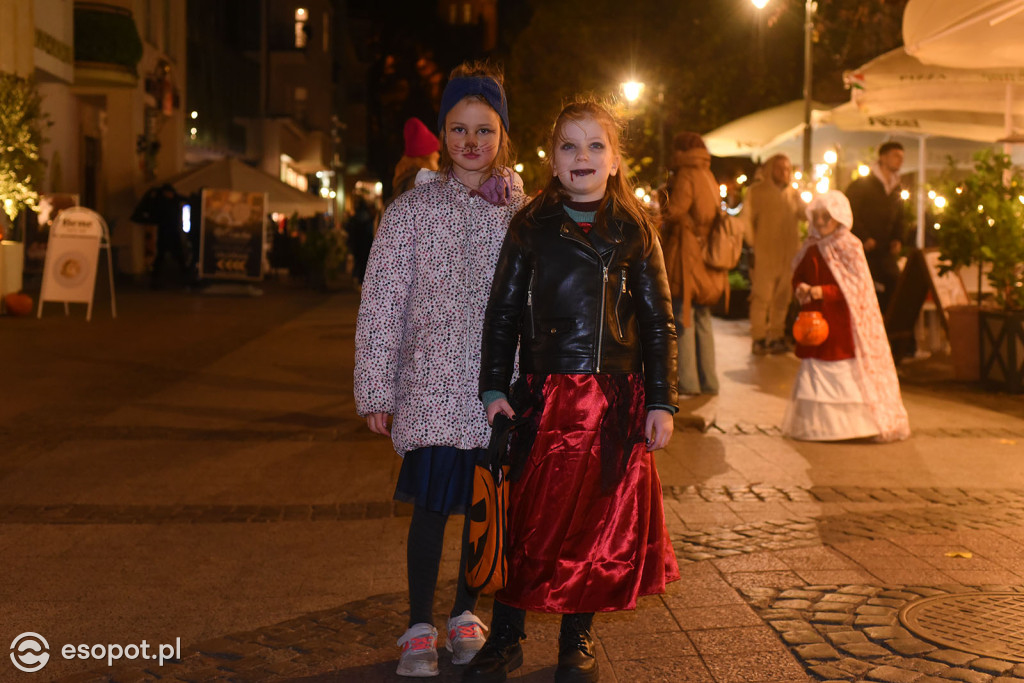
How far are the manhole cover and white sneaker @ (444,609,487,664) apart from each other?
1.46 meters

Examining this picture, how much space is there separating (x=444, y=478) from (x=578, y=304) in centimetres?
71

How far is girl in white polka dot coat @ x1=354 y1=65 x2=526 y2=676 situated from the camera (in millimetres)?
3979

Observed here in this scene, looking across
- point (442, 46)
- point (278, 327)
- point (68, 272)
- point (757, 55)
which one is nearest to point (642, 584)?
point (278, 327)

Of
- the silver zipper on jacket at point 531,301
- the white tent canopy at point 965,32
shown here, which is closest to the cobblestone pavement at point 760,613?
the silver zipper on jacket at point 531,301

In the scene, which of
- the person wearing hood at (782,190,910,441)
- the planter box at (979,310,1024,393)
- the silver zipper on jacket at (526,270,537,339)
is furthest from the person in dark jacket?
the silver zipper on jacket at (526,270,537,339)

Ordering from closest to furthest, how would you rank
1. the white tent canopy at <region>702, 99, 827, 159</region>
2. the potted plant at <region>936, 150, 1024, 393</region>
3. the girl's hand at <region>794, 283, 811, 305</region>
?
→ the girl's hand at <region>794, 283, 811, 305</region>, the potted plant at <region>936, 150, 1024, 393</region>, the white tent canopy at <region>702, 99, 827, 159</region>

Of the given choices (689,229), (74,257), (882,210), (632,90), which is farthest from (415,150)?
(632,90)

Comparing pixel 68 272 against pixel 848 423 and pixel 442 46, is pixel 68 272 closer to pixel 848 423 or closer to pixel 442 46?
pixel 848 423

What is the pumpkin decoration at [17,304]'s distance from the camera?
16.8 metres

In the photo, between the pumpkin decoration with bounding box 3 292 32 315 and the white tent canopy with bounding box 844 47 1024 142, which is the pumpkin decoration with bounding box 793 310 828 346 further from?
the pumpkin decoration with bounding box 3 292 32 315

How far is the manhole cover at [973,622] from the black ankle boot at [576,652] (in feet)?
3.82

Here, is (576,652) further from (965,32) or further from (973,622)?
(965,32)

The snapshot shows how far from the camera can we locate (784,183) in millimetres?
13672

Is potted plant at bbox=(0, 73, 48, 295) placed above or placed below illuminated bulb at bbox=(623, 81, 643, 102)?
below
